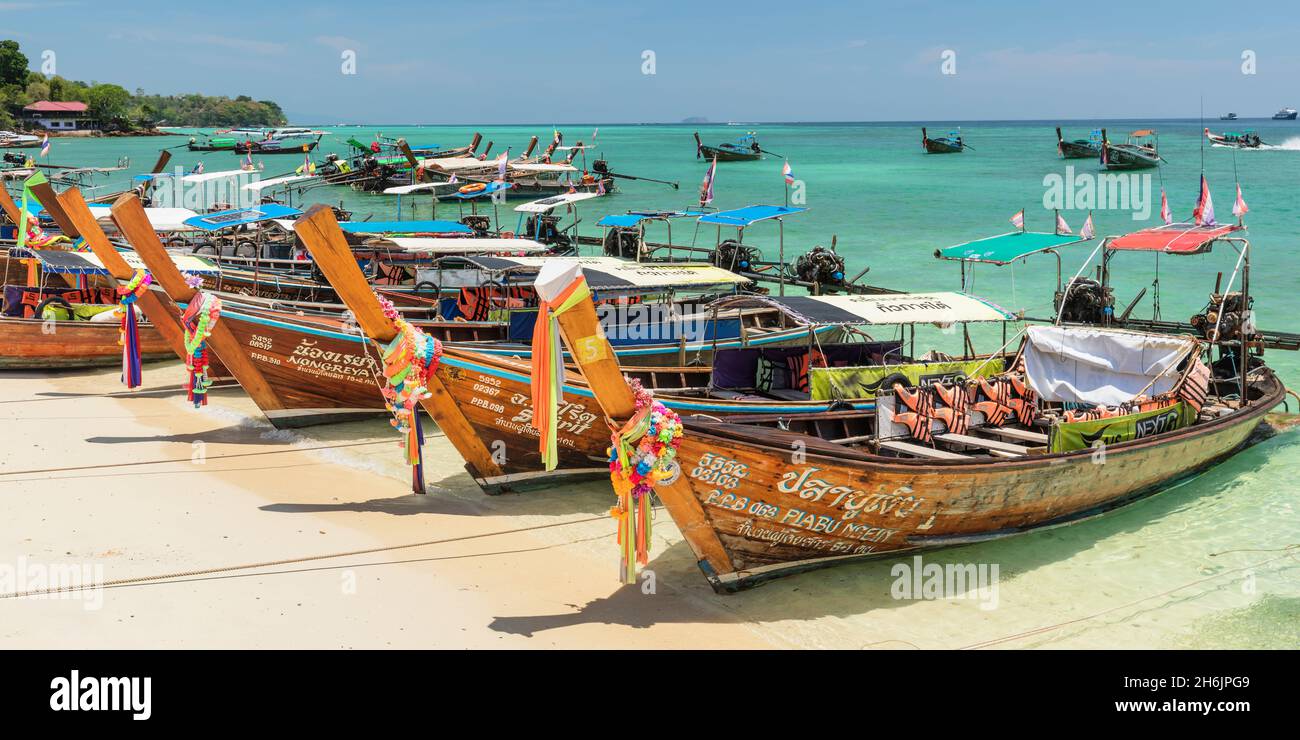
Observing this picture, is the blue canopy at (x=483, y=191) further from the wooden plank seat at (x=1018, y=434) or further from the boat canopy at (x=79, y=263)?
the wooden plank seat at (x=1018, y=434)

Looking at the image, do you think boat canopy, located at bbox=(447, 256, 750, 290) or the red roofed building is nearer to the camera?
boat canopy, located at bbox=(447, 256, 750, 290)

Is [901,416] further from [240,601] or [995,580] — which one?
[240,601]

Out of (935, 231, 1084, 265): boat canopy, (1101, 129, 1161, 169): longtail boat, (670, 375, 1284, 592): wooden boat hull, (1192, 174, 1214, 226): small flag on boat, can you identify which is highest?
(1101, 129, 1161, 169): longtail boat

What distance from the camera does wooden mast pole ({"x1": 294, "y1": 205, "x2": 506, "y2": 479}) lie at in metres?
7.93

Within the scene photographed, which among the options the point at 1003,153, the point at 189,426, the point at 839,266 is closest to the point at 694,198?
the point at 839,266

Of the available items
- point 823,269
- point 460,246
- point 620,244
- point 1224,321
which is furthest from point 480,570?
point 620,244

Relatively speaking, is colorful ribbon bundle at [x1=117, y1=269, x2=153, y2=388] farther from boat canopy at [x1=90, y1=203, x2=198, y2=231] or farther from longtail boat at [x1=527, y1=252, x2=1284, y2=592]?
longtail boat at [x1=527, y1=252, x2=1284, y2=592]

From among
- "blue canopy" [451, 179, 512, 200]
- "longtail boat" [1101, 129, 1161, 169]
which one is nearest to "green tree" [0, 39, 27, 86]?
"blue canopy" [451, 179, 512, 200]

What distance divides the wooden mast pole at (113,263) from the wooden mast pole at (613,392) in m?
6.67

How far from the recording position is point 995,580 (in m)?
8.25

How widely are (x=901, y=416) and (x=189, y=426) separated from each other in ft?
26.4

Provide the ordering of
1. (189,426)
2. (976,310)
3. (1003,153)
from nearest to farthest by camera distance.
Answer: (976,310) < (189,426) < (1003,153)

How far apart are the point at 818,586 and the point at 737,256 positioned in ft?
39.4

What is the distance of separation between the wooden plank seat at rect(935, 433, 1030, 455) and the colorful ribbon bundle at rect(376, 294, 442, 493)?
4603 millimetres
